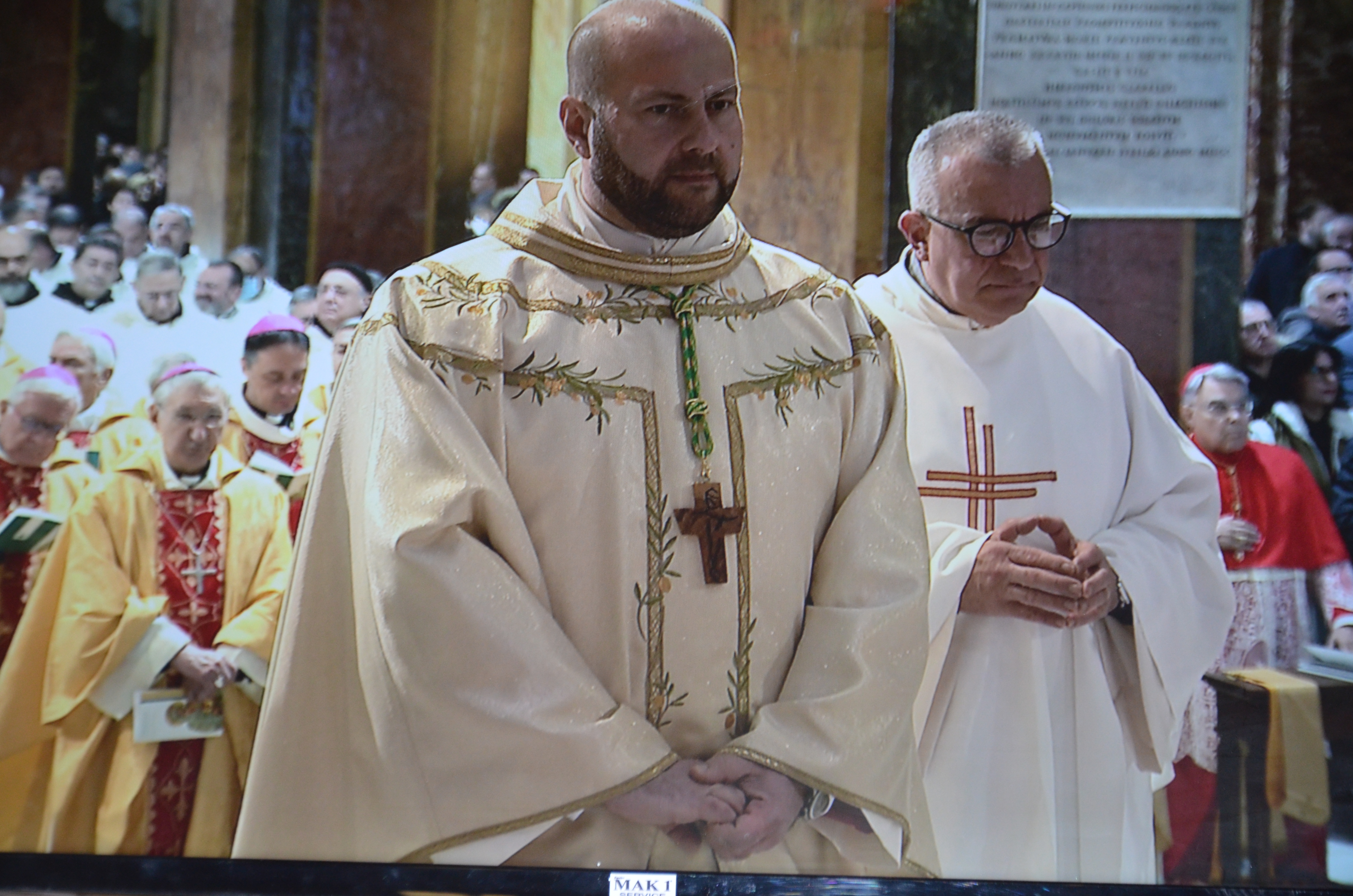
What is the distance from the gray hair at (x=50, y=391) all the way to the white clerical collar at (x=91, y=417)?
0.06 ft

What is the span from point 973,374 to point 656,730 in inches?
43.9

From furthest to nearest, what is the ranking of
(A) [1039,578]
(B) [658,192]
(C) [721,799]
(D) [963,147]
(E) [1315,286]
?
(E) [1315,286], (D) [963,147], (A) [1039,578], (B) [658,192], (C) [721,799]

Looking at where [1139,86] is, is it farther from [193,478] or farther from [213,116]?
[193,478]

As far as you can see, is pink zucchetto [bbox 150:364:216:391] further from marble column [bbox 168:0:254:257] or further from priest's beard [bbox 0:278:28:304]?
priest's beard [bbox 0:278:28:304]

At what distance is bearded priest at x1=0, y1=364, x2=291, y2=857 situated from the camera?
333 centimetres

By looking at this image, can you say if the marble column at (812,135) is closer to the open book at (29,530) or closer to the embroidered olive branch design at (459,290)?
the embroidered olive branch design at (459,290)

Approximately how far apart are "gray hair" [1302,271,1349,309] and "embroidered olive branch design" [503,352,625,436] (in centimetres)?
178

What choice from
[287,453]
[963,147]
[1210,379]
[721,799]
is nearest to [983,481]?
[1210,379]

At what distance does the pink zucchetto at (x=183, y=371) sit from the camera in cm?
338

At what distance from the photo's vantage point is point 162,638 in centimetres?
333

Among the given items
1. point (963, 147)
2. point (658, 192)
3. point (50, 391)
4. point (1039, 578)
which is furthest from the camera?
point (50, 391)

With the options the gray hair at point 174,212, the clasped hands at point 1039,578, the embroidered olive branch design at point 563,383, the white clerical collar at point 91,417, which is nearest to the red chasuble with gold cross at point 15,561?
the white clerical collar at point 91,417

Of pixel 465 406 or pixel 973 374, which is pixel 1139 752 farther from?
pixel 465 406

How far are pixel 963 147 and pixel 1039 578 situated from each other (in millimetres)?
970
